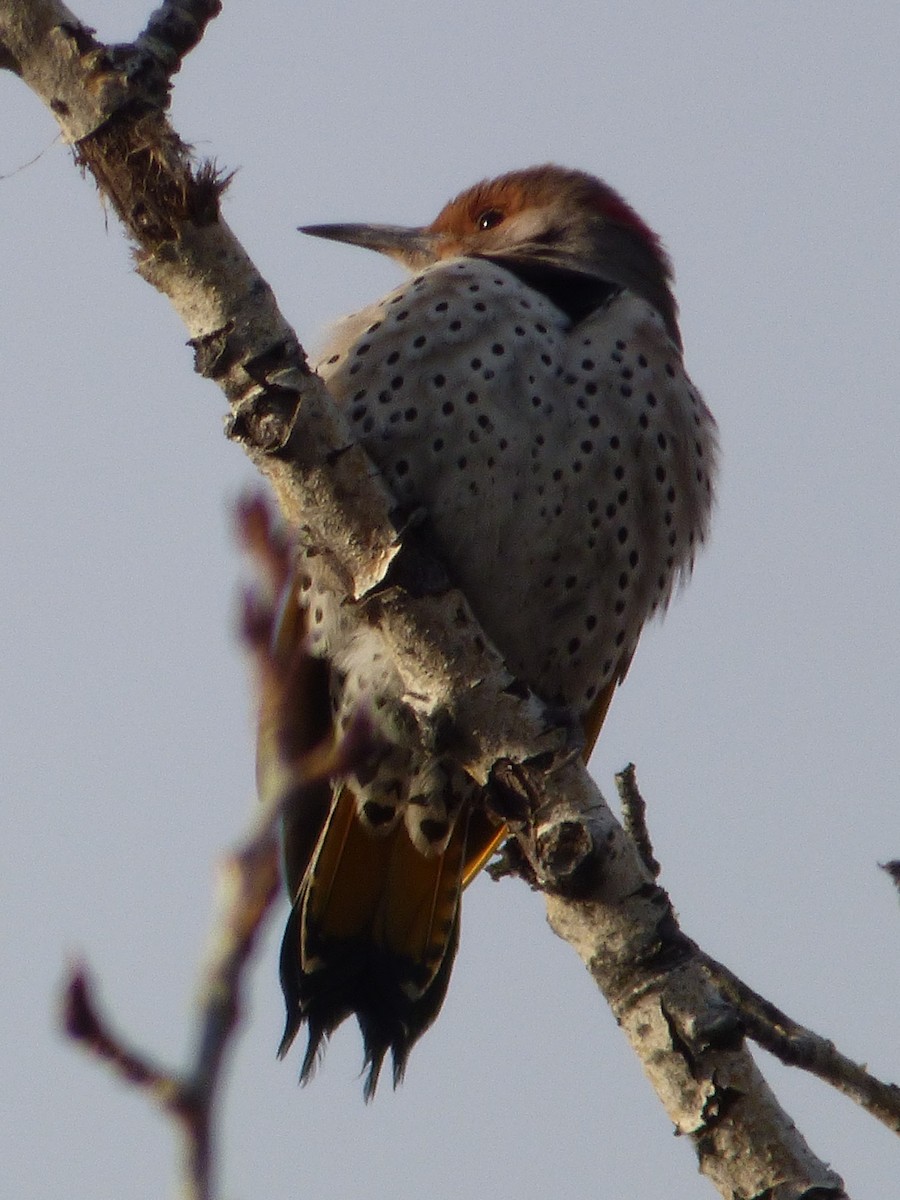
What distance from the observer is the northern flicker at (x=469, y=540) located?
4.35 metres

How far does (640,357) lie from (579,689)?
961 mm

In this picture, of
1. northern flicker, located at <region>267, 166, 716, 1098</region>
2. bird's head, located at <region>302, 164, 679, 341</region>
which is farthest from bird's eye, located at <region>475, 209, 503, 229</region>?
northern flicker, located at <region>267, 166, 716, 1098</region>

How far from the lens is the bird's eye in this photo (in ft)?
20.1

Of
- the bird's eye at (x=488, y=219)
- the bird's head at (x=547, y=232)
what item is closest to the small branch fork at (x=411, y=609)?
the bird's head at (x=547, y=232)

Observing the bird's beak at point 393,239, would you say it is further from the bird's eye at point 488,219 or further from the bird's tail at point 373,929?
the bird's tail at point 373,929

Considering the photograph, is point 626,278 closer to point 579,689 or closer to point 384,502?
point 579,689

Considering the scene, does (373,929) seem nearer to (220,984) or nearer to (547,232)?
(547,232)

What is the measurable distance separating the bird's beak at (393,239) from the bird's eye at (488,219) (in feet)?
0.54

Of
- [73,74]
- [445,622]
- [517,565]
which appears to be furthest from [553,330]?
[73,74]

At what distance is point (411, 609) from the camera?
3582mm

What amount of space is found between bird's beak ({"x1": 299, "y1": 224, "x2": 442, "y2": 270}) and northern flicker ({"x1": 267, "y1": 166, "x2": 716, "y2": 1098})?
44.2 inches

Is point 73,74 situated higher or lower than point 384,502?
higher

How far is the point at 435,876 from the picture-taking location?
4785mm

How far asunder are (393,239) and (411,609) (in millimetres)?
3059
